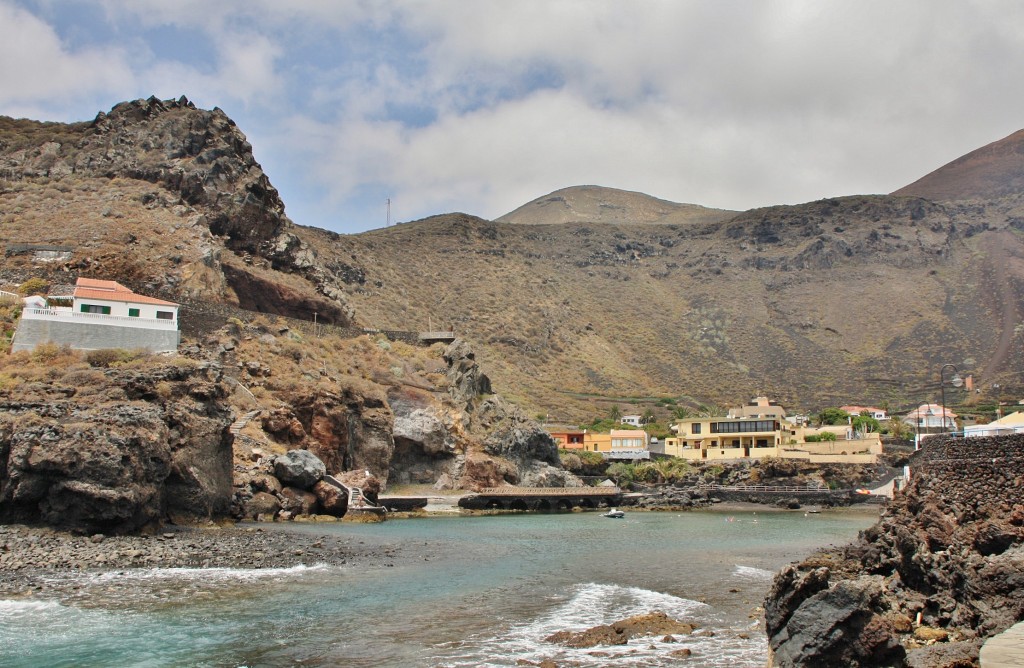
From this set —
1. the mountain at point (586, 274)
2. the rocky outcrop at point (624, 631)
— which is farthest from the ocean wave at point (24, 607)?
the mountain at point (586, 274)

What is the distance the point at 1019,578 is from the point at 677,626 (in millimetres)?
7687

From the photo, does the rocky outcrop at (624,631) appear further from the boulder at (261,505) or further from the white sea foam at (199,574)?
the boulder at (261,505)

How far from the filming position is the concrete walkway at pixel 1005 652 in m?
8.57

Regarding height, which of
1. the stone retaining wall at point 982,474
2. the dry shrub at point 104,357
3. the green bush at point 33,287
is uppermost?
the green bush at point 33,287

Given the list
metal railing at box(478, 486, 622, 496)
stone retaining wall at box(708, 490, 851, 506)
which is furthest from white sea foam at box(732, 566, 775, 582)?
stone retaining wall at box(708, 490, 851, 506)

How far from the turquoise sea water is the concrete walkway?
658 centimetres

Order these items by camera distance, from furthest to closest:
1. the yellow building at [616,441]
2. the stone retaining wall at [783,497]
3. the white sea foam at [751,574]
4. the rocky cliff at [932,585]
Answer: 1. the yellow building at [616,441]
2. the stone retaining wall at [783,497]
3. the white sea foam at [751,574]
4. the rocky cliff at [932,585]

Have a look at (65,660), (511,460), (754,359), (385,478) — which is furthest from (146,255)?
(754,359)

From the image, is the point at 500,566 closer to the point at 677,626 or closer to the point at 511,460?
the point at 677,626

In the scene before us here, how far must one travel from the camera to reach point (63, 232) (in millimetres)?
63000

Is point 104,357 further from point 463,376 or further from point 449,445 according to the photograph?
point 463,376

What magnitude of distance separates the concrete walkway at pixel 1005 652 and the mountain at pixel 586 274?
59677 millimetres

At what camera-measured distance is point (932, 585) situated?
57.1ft

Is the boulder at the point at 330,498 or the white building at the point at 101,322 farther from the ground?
the white building at the point at 101,322
